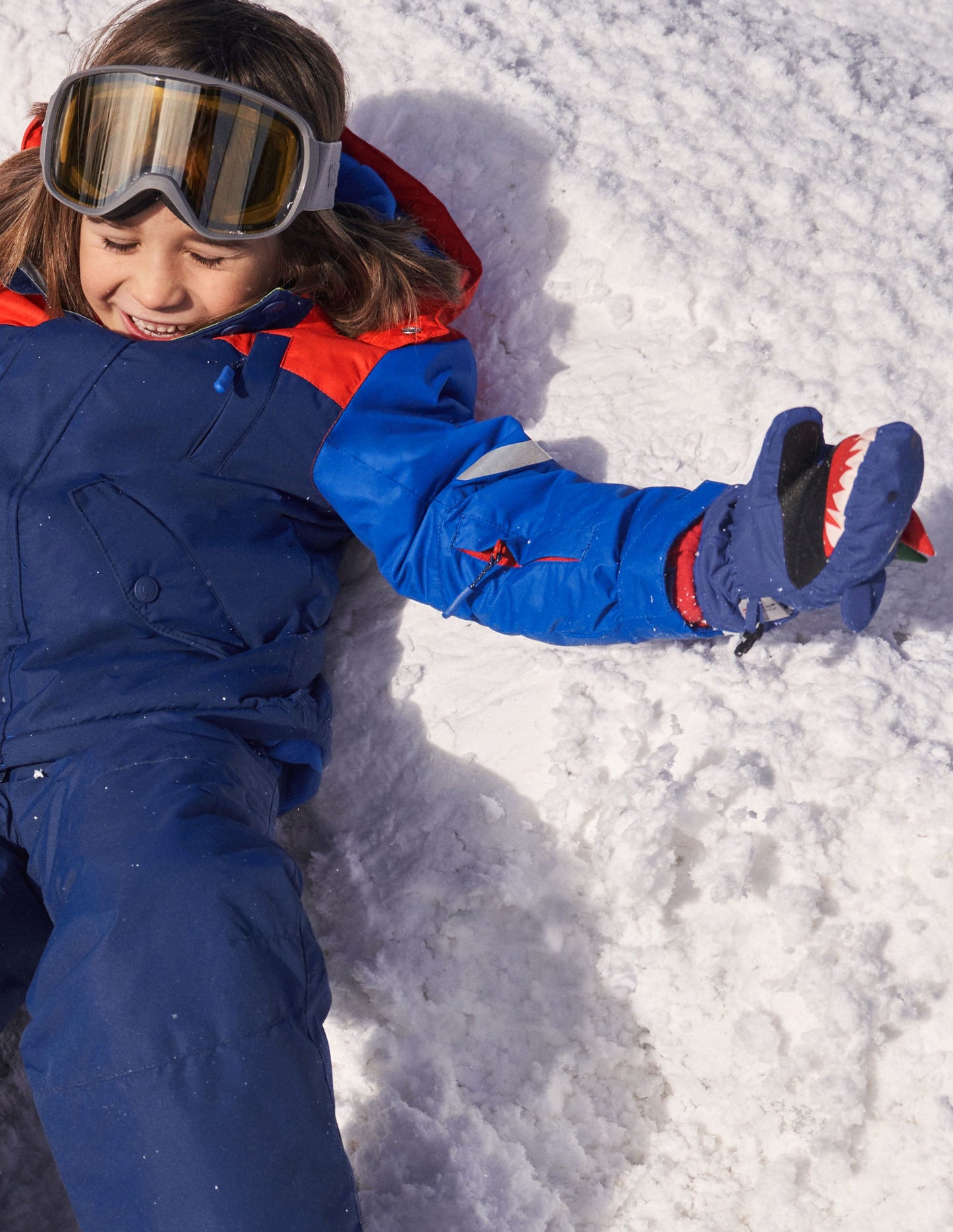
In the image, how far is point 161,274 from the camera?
1877 millimetres

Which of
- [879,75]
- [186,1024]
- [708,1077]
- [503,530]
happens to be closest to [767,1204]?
[708,1077]

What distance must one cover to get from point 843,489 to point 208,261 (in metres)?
1.14

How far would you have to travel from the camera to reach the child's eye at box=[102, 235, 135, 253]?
189 centimetres

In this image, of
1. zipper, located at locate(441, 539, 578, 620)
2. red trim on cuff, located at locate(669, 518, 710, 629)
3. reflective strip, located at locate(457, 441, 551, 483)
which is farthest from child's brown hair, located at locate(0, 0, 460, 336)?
red trim on cuff, located at locate(669, 518, 710, 629)

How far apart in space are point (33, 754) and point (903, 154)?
2152 mm

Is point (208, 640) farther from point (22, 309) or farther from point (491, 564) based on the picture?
point (22, 309)

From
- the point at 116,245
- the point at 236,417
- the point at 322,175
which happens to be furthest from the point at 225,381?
the point at 322,175

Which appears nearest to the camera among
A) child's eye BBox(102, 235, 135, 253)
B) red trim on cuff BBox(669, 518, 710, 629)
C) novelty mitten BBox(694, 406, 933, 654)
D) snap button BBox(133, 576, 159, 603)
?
novelty mitten BBox(694, 406, 933, 654)

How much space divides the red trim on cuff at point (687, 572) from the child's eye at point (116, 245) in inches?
41.2

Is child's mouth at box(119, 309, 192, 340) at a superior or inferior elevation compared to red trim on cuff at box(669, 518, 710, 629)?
inferior

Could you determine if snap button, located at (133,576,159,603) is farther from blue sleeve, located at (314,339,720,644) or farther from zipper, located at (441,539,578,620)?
zipper, located at (441,539,578,620)

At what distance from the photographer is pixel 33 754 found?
68.0 inches

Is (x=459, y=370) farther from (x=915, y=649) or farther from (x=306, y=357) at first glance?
(x=915, y=649)

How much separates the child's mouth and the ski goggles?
174 millimetres
